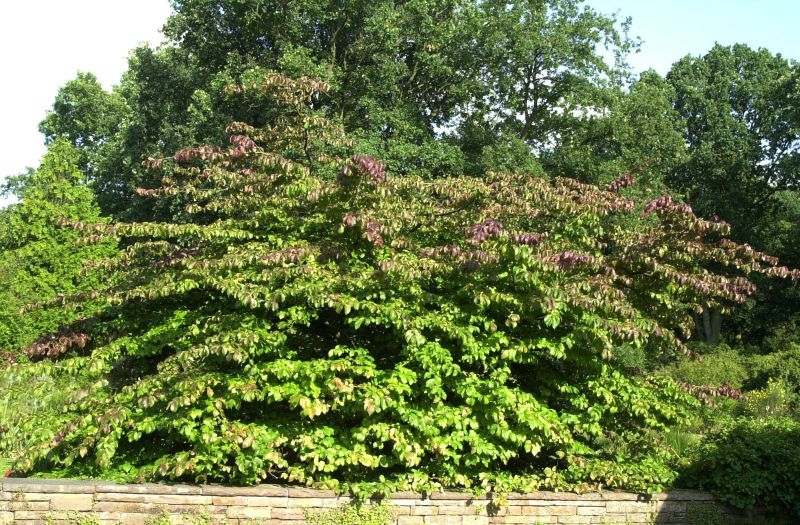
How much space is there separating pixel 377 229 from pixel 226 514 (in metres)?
2.58

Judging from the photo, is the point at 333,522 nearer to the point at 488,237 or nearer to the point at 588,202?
the point at 488,237

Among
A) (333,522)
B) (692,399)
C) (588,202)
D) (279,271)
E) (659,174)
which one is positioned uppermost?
(659,174)

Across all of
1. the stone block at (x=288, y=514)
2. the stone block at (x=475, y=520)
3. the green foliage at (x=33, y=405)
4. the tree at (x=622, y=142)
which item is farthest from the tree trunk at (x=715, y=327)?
the stone block at (x=288, y=514)

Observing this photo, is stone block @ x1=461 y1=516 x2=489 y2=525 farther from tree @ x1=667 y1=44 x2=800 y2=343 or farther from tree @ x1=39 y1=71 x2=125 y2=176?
tree @ x1=39 y1=71 x2=125 y2=176

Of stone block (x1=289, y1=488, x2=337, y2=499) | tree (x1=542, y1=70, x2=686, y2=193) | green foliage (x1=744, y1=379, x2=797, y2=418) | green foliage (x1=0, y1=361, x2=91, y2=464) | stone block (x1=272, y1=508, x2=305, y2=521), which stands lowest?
stone block (x1=272, y1=508, x2=305, y2=521)

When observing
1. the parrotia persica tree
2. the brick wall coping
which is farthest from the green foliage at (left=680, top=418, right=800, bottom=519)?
the brick wall coping

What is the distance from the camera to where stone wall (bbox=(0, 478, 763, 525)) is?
5.51m

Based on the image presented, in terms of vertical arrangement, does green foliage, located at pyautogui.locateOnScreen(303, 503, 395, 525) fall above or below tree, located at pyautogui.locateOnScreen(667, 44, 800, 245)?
below

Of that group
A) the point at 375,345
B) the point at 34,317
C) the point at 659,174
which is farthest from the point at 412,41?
the point at 375,345

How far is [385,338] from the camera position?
656 cm

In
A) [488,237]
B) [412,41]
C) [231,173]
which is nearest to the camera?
[488,237]

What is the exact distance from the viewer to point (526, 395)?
6.01 m

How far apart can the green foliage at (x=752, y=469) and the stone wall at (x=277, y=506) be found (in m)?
0.28

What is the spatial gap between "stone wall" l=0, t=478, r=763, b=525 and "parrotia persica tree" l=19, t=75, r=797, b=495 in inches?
6.6
